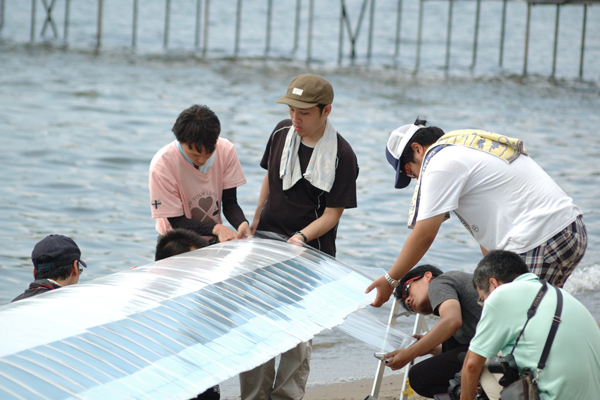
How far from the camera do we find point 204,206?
14.4 feet

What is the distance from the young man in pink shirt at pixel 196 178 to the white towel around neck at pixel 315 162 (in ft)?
1.35

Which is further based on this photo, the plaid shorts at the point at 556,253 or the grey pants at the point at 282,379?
the grey pants at the point at 282,379

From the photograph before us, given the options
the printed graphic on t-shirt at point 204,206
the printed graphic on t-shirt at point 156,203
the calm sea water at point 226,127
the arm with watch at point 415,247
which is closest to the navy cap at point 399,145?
the arm with watch at point 415,247

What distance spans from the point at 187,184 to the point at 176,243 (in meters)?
0.39

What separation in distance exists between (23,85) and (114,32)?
18110 mm

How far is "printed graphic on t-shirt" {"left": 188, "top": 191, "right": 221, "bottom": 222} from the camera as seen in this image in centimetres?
436

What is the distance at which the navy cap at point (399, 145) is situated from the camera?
3691 millimetres

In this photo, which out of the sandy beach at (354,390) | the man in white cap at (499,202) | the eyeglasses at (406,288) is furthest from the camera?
the sandy beach at (354,390)

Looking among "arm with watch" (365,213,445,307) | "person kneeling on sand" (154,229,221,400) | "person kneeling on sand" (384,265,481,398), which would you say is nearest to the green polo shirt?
"person kneeling on sand" (384,265,481,398)

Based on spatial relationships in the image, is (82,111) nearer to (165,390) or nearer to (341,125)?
(341,125)

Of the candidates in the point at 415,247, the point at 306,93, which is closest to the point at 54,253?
the point at 306,93

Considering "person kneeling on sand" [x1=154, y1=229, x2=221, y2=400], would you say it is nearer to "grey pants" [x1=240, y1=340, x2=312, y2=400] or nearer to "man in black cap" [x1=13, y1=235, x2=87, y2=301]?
"grey pants" [x1=240, y1=340, x2=312, y2=400]

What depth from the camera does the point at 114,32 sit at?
3738 cm

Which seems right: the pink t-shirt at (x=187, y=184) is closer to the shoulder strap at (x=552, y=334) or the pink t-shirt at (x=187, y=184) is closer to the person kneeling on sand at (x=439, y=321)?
the person kneeling on sand at (x=439, y=321)
